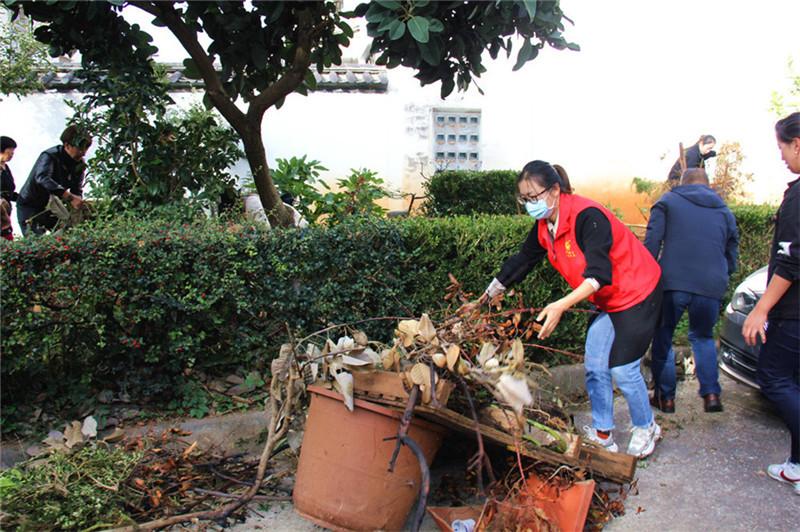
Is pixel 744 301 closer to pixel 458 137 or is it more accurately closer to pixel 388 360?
pixel 388 360

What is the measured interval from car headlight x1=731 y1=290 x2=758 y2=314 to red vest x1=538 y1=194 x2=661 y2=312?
1.37m

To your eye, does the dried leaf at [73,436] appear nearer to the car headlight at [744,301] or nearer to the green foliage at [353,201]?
the green foliage at [353,201]

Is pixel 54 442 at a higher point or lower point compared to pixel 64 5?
lower

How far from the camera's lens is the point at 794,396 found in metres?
3.40

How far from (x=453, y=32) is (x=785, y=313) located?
269cm

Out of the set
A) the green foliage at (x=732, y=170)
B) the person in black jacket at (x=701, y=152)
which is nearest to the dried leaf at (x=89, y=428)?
the person in black jacket at (x=701, y=152)

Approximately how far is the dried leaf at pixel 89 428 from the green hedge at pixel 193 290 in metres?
0.42

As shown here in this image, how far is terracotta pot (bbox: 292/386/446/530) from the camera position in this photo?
2979 mm

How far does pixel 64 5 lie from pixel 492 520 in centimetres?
404

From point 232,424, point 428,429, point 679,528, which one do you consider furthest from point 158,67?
point 679,528

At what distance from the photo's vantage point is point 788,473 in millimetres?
3562

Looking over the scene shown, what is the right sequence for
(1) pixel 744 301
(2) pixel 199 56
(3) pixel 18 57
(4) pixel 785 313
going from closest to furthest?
(4) pixel 785 313 < (1) pixel 744 301 < (2) pixel 199 56 < (3) pixel 18 57

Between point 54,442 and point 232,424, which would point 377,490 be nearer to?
point 232,424

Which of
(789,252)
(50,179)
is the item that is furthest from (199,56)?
(789,252)
